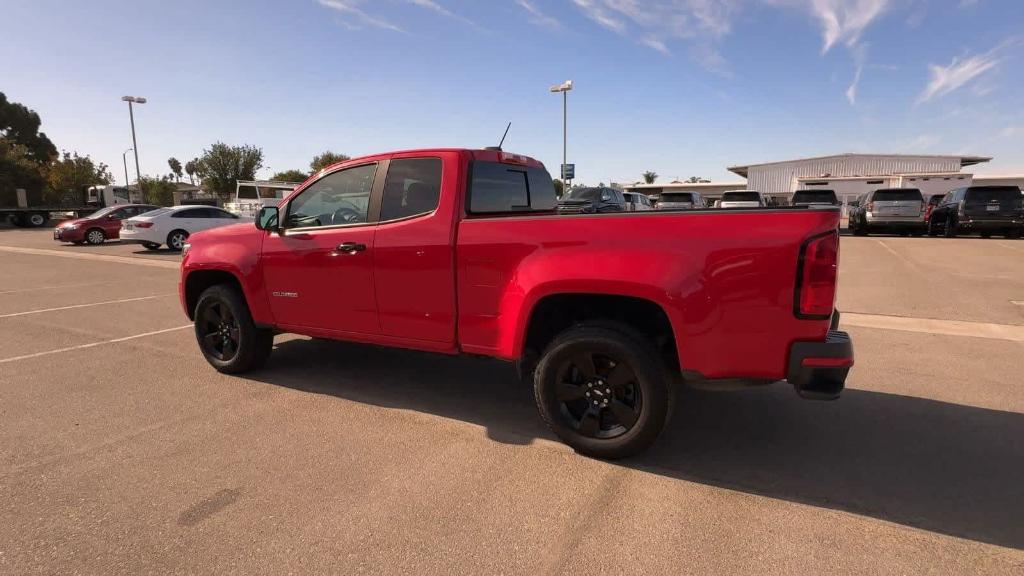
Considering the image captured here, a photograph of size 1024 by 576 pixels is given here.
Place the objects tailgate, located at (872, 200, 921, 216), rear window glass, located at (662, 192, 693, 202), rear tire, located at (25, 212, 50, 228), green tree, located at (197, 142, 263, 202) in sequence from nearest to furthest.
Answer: tailgate, located at (872, 200, 921, 216) < rear window glass, located at (662, 192, 693, 202) < rear tire, located at (25, 212, 50, 228) < green tree, located at (197, 142, 263, 202)

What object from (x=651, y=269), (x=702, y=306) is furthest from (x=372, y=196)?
(x=702, y=306)

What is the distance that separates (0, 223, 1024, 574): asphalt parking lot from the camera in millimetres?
2357

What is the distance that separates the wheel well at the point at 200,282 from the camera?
4875 millimetres

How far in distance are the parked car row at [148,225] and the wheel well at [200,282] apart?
38.1ft

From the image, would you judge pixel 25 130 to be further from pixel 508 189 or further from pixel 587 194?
pixel 508 189

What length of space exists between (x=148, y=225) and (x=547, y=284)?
59.5 ft

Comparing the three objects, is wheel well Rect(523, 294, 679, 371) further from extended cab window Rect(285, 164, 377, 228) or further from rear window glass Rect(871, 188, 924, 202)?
rear window glass Rect(871, 188, 924, 202)

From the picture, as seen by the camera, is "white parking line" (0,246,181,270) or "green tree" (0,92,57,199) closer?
"white parking line" (0,246,181,270)

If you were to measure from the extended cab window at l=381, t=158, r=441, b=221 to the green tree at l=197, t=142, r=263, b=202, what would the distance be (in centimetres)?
5924

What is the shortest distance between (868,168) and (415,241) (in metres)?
86.3

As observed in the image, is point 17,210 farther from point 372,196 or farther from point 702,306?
point 702,306

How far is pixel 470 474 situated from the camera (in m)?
3.04

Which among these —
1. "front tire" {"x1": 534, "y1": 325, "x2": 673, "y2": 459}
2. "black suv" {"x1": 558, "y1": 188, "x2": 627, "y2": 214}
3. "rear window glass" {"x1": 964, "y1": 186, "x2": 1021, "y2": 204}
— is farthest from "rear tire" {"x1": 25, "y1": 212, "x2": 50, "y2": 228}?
"rear window glass" {"x1": 964, "y1": 186, "x2": 1021, "y2": 204}

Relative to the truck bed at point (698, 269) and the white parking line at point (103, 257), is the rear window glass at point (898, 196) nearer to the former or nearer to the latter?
the truck bed at point (698, 269)
